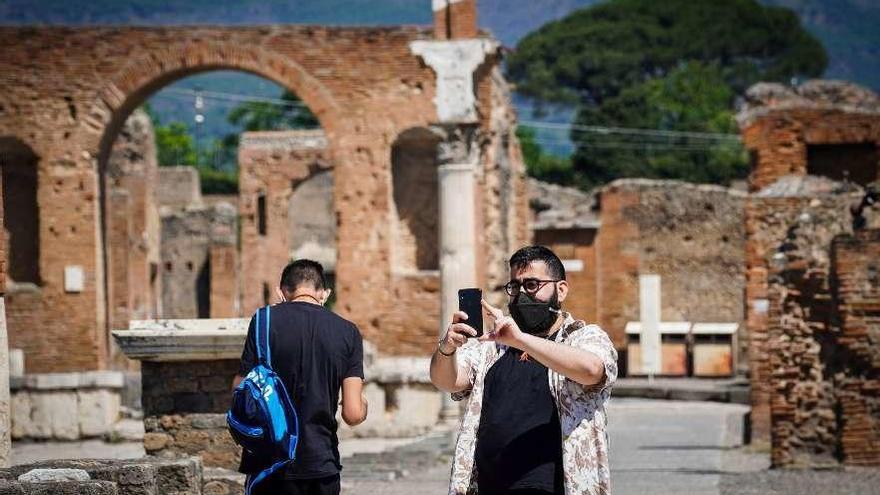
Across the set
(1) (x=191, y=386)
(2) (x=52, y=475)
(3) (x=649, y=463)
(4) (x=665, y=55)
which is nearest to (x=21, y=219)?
(3) (x=649, y=463)

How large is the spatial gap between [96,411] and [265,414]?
1251 cm

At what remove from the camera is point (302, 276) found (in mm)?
7652

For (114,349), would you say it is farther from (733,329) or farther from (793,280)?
(793,280)

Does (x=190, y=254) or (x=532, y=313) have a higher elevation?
(x=532, y=313)

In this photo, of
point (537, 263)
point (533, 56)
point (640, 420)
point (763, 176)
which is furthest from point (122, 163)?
point (533, 56)

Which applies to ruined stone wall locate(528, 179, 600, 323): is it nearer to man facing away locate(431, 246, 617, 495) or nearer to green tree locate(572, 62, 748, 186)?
man facing away locate(431, 246, 617, 495)

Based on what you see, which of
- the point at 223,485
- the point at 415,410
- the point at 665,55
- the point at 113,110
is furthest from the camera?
the point at 665,55

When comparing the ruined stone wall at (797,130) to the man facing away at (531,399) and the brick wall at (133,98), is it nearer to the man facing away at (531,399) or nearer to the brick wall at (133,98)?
the brick wall at (133,98)

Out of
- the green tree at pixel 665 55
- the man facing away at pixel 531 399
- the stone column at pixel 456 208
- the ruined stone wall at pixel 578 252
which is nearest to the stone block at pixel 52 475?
the man facing away at pixel 531 399

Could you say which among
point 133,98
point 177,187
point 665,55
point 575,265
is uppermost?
point 665,55

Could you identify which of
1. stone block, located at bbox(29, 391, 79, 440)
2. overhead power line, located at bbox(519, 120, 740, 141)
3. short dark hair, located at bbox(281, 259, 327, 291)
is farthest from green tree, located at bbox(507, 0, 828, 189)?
short dark hair, located at bbox(281, 259, 327, 291)

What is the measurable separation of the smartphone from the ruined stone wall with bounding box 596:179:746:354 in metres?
27.6

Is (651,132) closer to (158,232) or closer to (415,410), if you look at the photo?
(158,232)

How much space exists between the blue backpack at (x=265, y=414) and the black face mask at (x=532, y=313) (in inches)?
→ 42.2
